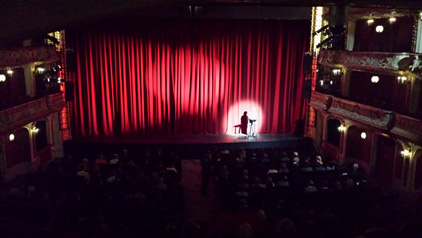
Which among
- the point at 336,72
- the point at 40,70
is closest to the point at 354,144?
the point at 336,72

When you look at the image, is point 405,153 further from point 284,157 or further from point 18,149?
point 18,149

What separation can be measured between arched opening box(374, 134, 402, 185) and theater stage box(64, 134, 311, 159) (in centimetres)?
357

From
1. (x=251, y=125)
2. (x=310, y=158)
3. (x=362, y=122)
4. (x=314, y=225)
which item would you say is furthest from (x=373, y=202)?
(x=251, y=125)

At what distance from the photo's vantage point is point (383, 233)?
7227 millimetres

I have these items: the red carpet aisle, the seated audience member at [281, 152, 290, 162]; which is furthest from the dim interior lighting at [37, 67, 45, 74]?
the seated audience member at [281, 152, 290, 162]

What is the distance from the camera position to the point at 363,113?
54.1 ft

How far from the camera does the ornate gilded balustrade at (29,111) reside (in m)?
13.9

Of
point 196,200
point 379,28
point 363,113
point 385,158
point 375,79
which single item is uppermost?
point 379,28

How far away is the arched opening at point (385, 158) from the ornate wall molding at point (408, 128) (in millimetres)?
1859

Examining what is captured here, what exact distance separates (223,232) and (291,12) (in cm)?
1650

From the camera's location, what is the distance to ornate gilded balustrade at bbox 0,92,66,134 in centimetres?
1390

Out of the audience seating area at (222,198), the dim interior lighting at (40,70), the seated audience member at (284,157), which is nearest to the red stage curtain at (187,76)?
the dim interior lighting at (40,70)

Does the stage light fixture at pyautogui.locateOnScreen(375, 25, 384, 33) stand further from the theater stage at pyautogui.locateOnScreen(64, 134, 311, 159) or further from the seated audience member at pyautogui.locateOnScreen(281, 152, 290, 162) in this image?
the seated audience member at pyautogui.locateOnScreen(281, 152, 290, 162)

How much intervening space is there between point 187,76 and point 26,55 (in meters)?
8.56
